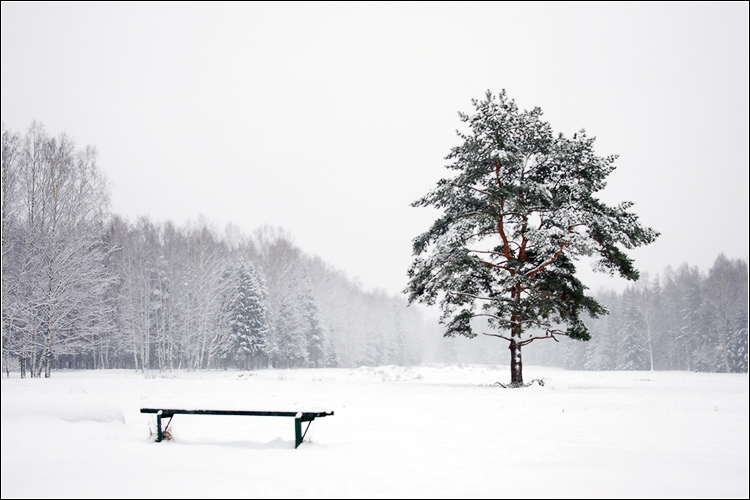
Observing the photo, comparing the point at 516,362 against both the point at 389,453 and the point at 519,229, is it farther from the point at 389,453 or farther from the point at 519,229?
the point at 389,453

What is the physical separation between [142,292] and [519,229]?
33.3 meters

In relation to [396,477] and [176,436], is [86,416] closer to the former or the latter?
[176,436]

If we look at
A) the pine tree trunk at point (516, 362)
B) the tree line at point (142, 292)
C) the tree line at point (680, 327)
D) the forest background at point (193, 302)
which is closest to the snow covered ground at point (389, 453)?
the pine tree trunk at point (516, 362)

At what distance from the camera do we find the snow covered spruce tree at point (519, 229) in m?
18.1

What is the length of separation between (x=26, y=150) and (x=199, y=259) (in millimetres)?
18715

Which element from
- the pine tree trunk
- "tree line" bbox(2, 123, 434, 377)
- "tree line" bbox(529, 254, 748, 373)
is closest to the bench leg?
the pine tree trunk

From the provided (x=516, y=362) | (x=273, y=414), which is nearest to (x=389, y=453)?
(x=273, y=414)

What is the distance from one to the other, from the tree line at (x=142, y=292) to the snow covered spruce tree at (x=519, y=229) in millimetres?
17786

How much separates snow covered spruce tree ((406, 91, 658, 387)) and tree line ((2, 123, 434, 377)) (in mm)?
17786

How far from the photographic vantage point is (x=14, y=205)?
23453 millimetres

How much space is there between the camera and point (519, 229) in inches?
759

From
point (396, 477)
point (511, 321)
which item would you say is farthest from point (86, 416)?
point (511, 321)

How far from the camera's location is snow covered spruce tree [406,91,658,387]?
59.3ft

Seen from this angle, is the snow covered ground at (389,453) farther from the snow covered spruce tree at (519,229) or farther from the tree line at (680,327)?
the tree line at (680,327)
